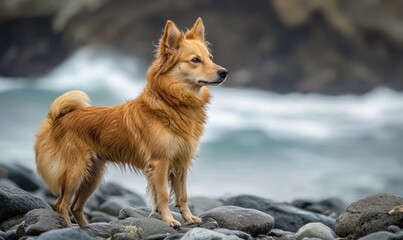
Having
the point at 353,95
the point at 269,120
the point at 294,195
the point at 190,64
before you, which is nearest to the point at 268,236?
the point at 190,64

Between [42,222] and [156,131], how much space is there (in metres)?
1.46

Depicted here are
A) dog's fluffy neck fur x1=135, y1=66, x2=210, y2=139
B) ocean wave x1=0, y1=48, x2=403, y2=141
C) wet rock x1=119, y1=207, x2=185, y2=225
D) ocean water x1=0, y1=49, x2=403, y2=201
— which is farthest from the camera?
ocean wave x1=0, y1=48, x2=403, y2=141

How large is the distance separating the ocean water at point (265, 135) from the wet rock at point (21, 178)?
2759 millimetres

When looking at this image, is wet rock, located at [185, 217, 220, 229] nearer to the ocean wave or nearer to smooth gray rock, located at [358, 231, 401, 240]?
smooth gray rock, located at [358, 231, 401, 240]

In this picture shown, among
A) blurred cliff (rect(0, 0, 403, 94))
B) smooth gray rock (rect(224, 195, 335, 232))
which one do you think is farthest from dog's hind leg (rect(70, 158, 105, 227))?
blurred cliff (rect(0, 0, 403, 94))

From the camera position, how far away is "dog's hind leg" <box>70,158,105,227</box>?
8.73m

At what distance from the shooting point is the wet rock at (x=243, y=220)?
8.30 meters

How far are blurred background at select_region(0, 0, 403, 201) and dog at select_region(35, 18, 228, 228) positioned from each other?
1913 centimetres

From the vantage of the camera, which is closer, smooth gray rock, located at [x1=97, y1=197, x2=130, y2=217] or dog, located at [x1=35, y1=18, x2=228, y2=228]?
dog, located at [x1=35, y1=18, x2=228, y2=228]

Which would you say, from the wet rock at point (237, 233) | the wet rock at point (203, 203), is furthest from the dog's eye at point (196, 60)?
the wet rock at point (203, 203)

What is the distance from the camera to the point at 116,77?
3538 centimetres

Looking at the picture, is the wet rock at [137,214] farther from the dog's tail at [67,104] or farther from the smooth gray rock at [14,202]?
the dog's tail at [67,104]

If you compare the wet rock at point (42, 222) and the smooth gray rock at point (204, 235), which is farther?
the wet rock at point (42, 222)

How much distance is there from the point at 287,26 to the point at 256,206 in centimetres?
2783
